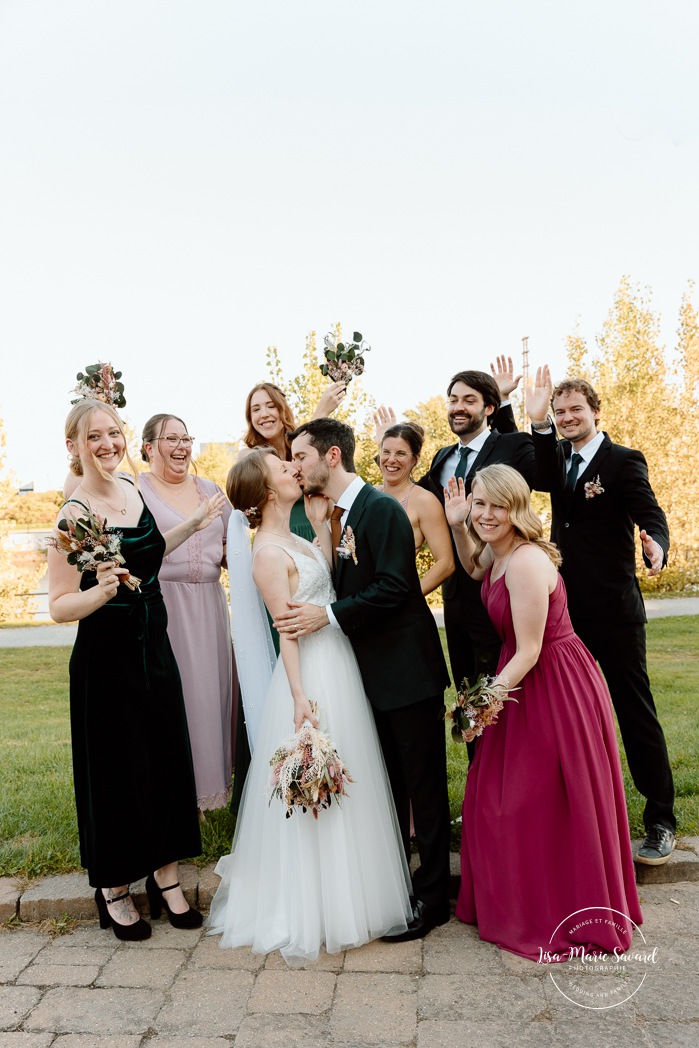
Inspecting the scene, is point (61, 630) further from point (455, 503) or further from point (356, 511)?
point (356, 511)

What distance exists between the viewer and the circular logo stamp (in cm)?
348

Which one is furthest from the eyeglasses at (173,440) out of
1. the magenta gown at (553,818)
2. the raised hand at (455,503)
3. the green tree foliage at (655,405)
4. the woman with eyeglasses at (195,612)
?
the green tree foliage at (655,405)

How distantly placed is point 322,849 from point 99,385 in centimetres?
295

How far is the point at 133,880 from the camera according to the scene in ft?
13.6

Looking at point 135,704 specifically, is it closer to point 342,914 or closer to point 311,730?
point 311,730

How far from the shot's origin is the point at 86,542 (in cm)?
382

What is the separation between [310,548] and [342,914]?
5.70ft

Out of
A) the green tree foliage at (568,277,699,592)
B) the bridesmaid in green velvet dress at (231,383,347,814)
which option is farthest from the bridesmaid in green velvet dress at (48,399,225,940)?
the green tree foliage at (568,277,699,592)

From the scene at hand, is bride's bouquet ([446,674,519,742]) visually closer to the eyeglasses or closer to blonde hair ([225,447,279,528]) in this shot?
blonde hair ([225,447,279,528])

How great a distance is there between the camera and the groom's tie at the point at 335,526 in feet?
13.6

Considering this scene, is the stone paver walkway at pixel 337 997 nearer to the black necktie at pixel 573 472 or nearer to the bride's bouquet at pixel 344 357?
the black necktie at pixel 573 472

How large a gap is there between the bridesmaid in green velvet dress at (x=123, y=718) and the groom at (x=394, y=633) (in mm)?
827

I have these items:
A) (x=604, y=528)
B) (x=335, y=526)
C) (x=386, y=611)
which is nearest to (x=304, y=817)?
(x=386, y=611)

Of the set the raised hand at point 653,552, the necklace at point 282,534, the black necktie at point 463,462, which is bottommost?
the raised hand at point 653,552
